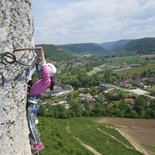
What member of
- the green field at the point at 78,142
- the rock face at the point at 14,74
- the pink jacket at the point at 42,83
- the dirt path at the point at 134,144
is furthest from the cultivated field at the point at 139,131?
the rock face at the point at 14,74

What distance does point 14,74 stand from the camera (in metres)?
5.68

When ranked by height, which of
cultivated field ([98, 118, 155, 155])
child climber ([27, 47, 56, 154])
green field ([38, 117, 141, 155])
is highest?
child climber ([27, 47, 56, 154])

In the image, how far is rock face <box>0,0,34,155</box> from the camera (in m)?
5.43

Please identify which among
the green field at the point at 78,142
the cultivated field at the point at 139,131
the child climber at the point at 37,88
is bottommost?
the cultivated field at the point at 139,131

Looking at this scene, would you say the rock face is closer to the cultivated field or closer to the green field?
the green field

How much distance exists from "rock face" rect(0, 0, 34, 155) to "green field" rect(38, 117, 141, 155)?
42.5 ft

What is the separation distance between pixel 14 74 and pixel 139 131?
5294 centimetres

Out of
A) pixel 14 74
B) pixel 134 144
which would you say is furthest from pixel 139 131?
pixel 14 74

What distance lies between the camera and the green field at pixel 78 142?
946 inches

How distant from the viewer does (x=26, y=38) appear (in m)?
5.91

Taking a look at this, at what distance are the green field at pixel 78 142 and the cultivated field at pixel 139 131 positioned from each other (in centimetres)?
208

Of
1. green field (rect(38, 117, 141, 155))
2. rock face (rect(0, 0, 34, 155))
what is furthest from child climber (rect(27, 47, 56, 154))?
green field (rect(38, 117, 141, 155))

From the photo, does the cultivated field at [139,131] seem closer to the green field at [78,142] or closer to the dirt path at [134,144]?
the dirt path at [134,144]

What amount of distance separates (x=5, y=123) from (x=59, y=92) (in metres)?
125
